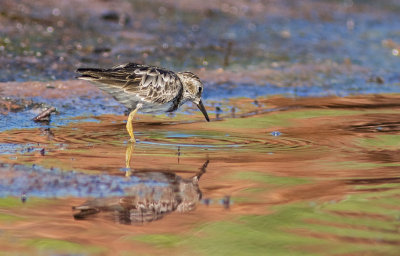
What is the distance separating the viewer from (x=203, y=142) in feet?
28.2

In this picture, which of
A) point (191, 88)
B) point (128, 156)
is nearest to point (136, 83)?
point (191, 88)

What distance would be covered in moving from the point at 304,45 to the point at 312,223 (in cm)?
1023

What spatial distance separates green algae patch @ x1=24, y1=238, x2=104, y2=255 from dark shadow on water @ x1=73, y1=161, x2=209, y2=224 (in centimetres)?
44

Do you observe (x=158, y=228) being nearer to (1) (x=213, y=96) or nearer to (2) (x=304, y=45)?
(1) (x=213, y=96)

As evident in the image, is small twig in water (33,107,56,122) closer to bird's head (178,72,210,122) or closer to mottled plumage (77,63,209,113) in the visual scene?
mottled plumage (77,63,209,113)

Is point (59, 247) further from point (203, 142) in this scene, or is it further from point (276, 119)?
point (276, 119)

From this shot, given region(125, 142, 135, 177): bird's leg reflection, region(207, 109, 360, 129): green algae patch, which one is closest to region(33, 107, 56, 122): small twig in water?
region(125, 142, 135, 177): bird's leg reflection

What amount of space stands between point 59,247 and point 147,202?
103 centimetres

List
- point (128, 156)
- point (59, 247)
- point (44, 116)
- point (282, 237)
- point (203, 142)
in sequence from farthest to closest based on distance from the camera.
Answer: point (44, 116), point (203, 142), point (128, 156), point (282, 237), point (59, 247)

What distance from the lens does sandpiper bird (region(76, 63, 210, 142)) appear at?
8758 millimetres

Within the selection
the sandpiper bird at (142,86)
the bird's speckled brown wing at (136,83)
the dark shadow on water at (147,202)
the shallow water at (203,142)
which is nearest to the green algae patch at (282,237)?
the shallow water at (203,142)

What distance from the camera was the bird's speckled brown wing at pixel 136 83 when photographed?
344 inches

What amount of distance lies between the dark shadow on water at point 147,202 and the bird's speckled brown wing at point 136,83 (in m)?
2.21

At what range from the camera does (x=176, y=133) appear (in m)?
9.03
